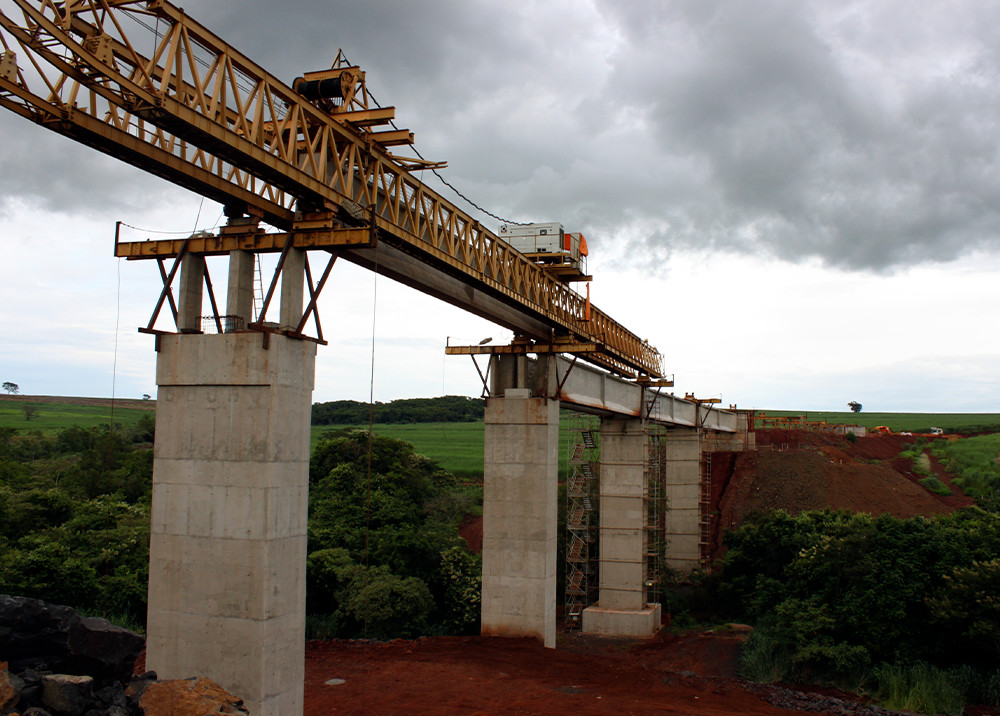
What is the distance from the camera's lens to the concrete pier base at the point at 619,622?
31.5 metres

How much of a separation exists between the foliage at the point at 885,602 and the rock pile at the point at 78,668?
762 inches

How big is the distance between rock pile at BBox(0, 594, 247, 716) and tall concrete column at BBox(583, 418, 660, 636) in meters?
23.8

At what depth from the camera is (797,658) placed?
23.2m

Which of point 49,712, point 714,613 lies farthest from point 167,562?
point 714,613

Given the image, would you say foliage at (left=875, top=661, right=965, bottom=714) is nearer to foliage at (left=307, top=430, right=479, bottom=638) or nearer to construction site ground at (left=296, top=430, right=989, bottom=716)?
construction site ground at (left=296, top=430, right=989, bottom=716)

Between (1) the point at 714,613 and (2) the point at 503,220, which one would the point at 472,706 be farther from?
(1) the point at 714,613

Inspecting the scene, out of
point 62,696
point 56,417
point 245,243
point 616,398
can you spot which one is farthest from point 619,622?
point 56,417

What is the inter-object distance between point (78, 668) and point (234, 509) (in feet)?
10.5

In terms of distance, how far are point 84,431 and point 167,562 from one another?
2138 inches

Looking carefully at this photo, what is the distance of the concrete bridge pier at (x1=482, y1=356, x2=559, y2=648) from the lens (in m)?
23.2

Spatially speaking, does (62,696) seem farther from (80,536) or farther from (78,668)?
(80,536)

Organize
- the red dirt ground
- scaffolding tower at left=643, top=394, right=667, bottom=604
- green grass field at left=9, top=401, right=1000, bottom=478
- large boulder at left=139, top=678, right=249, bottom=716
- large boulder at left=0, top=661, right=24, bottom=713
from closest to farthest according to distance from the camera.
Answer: large boulder at left=0, top=661, right=24, bottom=713 → large boulder at left=139, top=678, right=249, bottom=716 → the red dirt ground → scaffolding tower at left=643, top=394, right=667, bottom=604 → green grass field at left=9, top=401, right=1000, bottom=478

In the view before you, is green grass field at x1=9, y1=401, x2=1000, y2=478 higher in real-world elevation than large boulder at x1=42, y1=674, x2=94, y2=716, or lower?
higher

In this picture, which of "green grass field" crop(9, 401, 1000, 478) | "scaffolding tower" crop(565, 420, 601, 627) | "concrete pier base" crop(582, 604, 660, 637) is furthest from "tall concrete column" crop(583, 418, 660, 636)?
"green grass field" crop(9, 401, 1000, 478)
